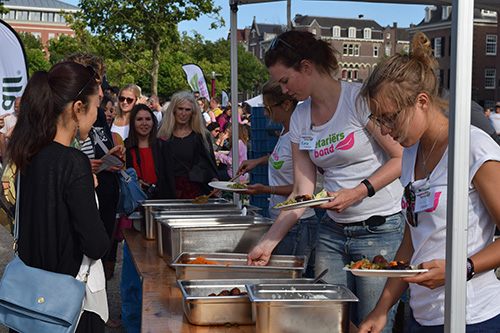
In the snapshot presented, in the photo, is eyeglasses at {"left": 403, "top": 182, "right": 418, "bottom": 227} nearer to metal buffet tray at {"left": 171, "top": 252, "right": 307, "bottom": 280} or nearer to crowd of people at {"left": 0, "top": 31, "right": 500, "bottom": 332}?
crowd of people at {"left": 0, "top": 31, "right": 500, "bottom": 332}

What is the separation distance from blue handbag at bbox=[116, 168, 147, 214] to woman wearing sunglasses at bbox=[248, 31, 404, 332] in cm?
147

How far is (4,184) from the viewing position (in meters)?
2.09

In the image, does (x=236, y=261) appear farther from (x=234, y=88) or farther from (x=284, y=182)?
(x=234, y=88)

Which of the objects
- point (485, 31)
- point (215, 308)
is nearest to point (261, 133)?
point (215, 308)

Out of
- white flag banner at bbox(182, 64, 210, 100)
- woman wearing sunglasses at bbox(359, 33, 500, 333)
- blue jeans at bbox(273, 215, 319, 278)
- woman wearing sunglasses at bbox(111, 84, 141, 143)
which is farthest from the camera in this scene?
white flag banner at bbox(182, 64, 210, 100)

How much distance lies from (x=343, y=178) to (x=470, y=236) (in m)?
0.76

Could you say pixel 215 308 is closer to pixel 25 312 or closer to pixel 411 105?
pixel 25 312

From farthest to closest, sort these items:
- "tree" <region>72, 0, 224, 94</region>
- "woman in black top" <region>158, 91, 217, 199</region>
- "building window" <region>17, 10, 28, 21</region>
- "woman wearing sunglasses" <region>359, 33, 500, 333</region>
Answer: "building window" <region>17, 10, 28, 21</region> < "tree" <region>72, 0, 224, 94</region> < "woman in black top" <region>158, 91, 217, 199</region> < "woman wearing sunglasses" <region>359, 33, 500, 333</region>

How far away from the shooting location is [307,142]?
2.22 meters

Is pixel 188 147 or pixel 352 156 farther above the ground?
pixel 352 156

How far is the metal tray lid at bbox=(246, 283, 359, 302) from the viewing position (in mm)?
1601

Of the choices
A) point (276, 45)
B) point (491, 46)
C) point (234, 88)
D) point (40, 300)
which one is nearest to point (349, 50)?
point (234, 88)

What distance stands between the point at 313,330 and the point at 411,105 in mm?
629

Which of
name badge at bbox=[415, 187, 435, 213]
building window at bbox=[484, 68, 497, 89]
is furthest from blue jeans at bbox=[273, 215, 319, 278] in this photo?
building window at bbox=[484, 68, 497, 89]
